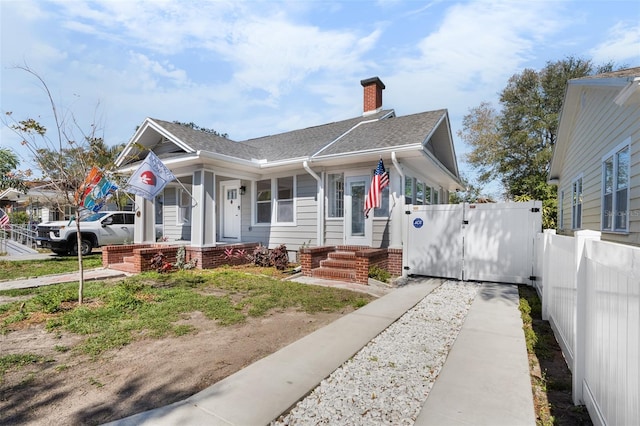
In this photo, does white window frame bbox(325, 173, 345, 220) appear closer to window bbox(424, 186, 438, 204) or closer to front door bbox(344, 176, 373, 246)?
front door bbox(344, 176, 373, 246)

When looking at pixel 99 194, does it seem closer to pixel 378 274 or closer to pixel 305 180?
pixel 305 180

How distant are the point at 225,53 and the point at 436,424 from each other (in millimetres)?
10786

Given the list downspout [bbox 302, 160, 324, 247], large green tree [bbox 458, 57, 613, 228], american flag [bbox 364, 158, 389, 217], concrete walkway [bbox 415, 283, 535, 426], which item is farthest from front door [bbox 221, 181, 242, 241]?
large green tree [bbox 458, 57, 613, 228]

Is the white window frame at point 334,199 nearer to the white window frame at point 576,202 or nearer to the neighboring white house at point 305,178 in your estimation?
the neighboring white house at point 305,178

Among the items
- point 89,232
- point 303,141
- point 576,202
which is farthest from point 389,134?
point 89,232

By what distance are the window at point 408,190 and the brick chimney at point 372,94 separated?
183 inches

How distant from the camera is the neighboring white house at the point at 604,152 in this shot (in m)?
5.54

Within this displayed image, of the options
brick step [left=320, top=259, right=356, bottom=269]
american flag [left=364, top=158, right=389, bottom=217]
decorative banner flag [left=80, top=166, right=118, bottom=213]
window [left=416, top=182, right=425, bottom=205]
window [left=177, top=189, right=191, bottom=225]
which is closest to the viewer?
decorative banner flag [left=80, top=166, right=118, bottom=213]

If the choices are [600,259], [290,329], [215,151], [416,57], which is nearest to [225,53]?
[215,151]

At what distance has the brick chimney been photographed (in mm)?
13242

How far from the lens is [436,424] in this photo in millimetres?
2477

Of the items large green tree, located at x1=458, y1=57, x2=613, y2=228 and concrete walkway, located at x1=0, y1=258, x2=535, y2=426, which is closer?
concrete walkway, located at x1=0, y1=258, x2=535, y2=426

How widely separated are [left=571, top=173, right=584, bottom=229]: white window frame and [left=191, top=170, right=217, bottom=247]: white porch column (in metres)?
10.8

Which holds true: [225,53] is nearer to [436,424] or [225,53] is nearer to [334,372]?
[334,372]
